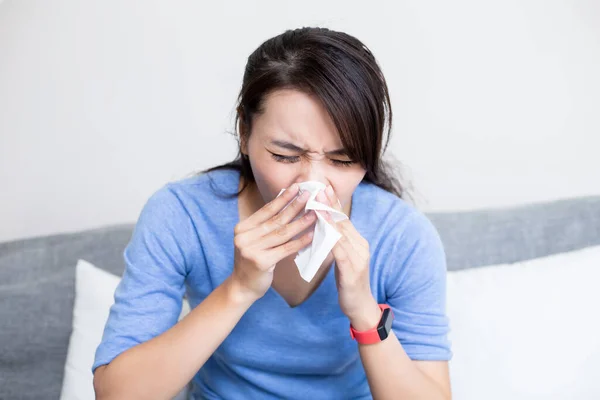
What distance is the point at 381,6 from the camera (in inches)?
76.4

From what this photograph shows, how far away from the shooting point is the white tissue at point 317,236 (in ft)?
3.44

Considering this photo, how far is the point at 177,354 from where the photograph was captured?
114cm

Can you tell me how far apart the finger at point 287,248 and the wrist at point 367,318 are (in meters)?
0.17

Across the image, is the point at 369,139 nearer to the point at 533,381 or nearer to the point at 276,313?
the point at 276,313

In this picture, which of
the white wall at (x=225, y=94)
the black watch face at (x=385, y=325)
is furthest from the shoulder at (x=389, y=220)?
the white wall at (x=225, y=94)

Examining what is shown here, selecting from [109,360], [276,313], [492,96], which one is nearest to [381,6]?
[492,96]

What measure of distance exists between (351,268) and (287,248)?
0.39ft

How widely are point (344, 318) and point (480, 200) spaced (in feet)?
3.18

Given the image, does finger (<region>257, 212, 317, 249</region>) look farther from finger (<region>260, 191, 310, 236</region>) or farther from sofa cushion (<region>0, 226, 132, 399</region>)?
sofa cushion (<region>0, 226, 132, 399</region>)

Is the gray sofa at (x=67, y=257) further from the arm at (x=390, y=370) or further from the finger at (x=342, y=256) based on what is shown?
the finger at (x=342, y=256)

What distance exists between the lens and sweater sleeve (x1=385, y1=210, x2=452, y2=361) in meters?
1.27

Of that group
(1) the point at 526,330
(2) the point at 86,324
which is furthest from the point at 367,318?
(2) the point at 86,324

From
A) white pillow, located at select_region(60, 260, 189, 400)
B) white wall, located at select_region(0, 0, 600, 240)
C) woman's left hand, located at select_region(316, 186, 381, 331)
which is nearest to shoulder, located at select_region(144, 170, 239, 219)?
woman's left hand, located at select_region(316, 186, 381, 331)

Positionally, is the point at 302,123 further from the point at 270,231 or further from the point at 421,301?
the point at 421,301
